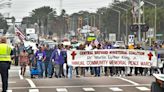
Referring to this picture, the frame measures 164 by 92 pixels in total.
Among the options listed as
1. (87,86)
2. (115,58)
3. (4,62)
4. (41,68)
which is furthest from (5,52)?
(115,58)

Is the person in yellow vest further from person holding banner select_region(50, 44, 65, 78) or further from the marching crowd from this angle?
person holding banner select_region(50, 44, 65, 78)

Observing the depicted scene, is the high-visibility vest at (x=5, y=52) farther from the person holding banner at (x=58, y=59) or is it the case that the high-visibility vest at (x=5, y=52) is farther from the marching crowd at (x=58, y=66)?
the person holding banner at (x=58, y=59)

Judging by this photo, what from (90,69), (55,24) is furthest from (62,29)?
(90,69)

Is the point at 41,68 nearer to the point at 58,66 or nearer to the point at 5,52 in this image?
the point at 58,66

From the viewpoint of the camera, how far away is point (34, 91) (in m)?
19.2

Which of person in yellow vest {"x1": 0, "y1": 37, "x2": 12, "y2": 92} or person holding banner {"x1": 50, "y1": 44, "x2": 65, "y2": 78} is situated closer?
person in yellow vest {"x1": 0, "y1": 37, "x2": 12, "y2": 92}

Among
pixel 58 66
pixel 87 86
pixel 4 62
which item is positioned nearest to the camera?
pixel 4 62

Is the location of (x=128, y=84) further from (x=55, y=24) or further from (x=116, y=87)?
(x=55, y=24)

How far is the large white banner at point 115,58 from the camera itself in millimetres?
29641

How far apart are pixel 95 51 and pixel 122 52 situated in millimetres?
1309

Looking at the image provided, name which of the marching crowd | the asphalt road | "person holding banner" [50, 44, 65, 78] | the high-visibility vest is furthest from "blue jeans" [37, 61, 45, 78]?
the high-visibility vest

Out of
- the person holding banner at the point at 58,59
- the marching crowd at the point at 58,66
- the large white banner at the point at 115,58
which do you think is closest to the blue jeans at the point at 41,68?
the marching crowd at the point at 58,66

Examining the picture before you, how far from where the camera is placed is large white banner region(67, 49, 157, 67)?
29.6 m

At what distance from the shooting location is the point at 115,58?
29.9 meters
